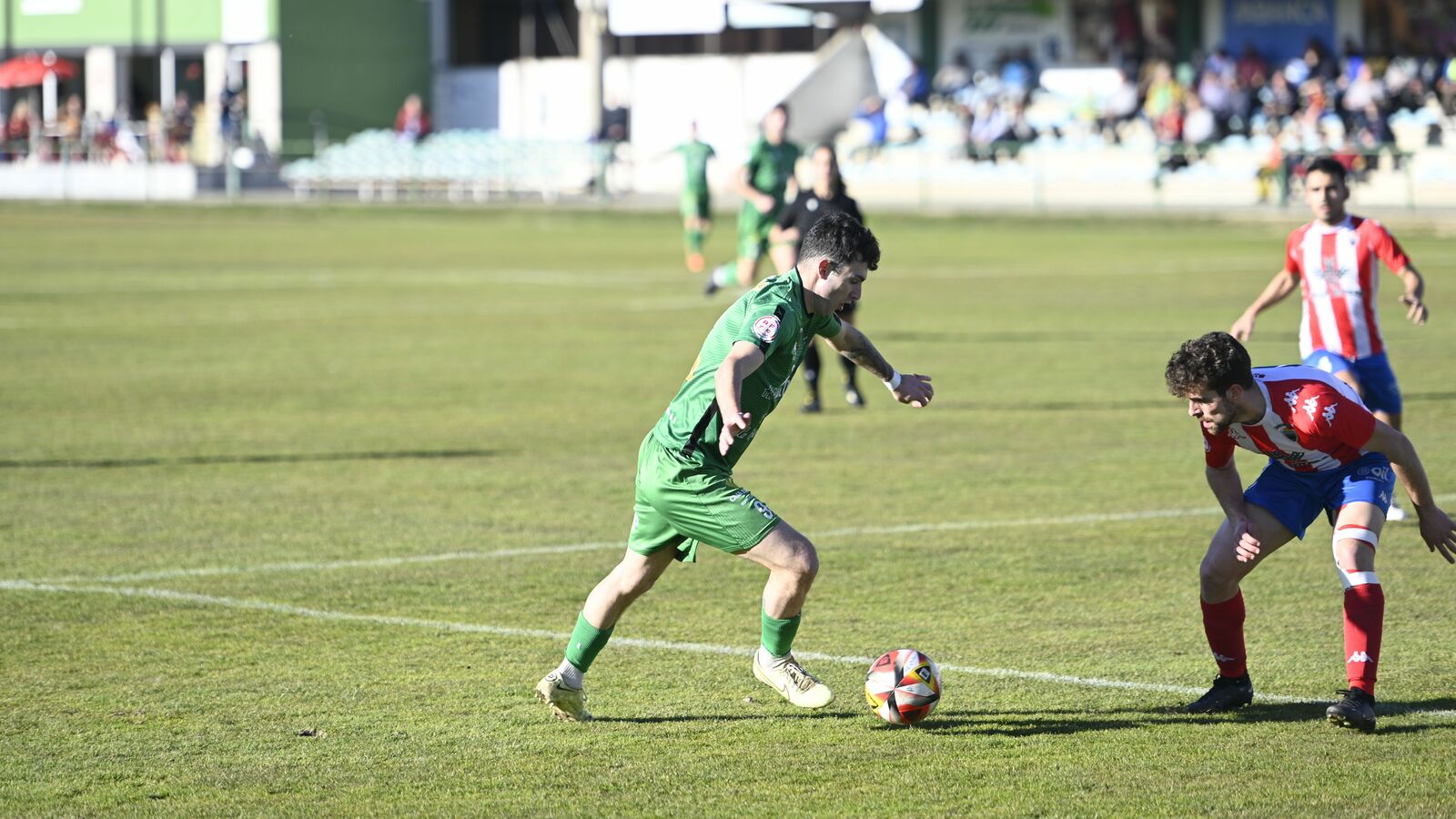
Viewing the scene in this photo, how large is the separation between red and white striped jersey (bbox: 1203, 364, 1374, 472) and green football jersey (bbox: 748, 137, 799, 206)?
43.6ft

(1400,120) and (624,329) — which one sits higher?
(1400,120)

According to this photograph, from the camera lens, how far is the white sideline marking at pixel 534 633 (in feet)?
21.9

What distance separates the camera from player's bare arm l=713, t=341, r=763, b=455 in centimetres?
575

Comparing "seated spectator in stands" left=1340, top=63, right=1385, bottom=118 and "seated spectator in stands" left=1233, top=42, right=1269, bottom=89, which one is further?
"seated spectator in stands" left=1233, top=42, right=1269, bottom=89

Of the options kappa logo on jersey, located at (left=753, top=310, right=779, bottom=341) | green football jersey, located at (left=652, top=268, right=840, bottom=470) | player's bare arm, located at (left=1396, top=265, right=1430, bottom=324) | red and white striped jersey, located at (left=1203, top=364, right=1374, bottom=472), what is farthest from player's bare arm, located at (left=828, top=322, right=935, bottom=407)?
player's bare arm, located at (left=1396, top=265, right=1430, bottom=324)

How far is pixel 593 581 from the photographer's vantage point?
8.65 m

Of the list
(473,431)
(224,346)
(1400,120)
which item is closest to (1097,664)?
(473,431)

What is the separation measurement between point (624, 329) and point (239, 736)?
15.1 m

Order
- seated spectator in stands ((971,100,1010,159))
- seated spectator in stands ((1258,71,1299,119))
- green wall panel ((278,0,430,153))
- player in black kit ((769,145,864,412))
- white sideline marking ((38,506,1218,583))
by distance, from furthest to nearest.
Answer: green wall panel ((278,0,430,153))
seated spectator in stands ((971,100,1010,159))
seated spectator in stands ((1258,71,1299,119))
player in black kit ((769,145,864,412))
white sideline marking ((38,506,1218,583))

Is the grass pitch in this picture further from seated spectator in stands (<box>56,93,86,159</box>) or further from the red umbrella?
the red umbrella

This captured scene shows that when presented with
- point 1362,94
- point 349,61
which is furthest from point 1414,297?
point 349,61

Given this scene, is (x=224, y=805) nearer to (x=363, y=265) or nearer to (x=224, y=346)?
(x=224, y=346)

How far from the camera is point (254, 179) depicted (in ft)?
186

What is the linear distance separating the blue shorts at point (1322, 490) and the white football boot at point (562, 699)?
2.36 meters
